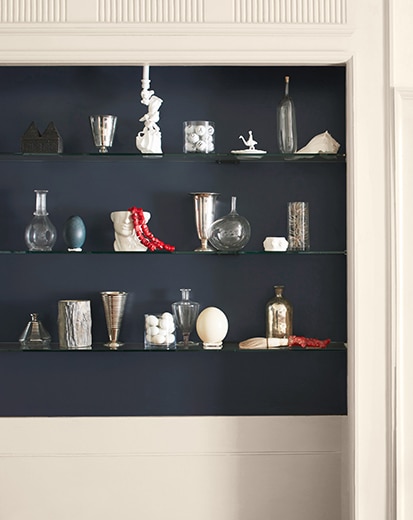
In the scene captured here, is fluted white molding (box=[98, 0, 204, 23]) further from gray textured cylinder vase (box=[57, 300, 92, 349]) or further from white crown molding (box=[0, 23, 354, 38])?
gray textured cylinder vase (box=[57, 300, 92, 349])

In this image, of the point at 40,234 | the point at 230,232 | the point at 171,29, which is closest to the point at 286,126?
the point at 230,232

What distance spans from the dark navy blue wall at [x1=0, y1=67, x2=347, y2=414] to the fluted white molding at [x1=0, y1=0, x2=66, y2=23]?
39 cm

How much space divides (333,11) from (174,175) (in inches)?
35.6

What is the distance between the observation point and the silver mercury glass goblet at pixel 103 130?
2975 millimetres

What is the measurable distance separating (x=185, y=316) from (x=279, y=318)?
377 millimetres

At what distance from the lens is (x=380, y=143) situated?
2805 millimetres

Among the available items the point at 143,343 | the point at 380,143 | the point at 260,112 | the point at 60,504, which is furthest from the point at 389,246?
the point at 60,504

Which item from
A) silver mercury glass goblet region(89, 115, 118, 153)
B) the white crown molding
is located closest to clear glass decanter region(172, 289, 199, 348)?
silver mercury glass goblet region(89, 115, 118, 153)

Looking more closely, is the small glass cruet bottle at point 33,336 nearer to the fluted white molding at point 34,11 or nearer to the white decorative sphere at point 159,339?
the white decorative sphere at point 159,339

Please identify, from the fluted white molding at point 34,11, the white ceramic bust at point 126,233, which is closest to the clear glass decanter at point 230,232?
the white ceramic bust at point 126,233

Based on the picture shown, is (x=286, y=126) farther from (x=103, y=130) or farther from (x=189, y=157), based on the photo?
(x=103, y=130)

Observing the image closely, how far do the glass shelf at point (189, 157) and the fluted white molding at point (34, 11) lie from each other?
1.64 ft

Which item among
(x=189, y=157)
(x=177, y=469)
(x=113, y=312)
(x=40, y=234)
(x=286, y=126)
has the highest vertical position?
(x=286, y=126)

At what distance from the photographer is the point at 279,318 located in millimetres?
3051
